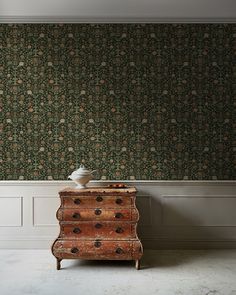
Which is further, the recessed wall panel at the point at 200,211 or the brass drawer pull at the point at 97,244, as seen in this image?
the recessed wall panel at the point at 200,211

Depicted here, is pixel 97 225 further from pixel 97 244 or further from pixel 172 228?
pixel 172 228

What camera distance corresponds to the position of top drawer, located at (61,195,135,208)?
12.3ft

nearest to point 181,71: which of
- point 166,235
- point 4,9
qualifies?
point 166,235

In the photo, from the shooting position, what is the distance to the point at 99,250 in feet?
12.1

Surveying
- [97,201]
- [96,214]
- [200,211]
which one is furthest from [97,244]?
[200,211]

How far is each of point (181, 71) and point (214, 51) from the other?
0.55 m

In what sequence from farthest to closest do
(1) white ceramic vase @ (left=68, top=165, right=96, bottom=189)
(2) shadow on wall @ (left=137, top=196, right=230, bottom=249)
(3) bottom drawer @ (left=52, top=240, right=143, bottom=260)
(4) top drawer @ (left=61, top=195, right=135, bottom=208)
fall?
1. (2) shadow on wall @ (left=137, top=196, right=230, bottom=249)
2. (1) white ceramic vase @ (left=68, top=165, right=96, bottom=189)
3. (4) top drawer @ (left=61, top=195, right=135, bottom=208)
4. (3) bottom drawer @ (left=52, top=240, right=143, bottom=260)

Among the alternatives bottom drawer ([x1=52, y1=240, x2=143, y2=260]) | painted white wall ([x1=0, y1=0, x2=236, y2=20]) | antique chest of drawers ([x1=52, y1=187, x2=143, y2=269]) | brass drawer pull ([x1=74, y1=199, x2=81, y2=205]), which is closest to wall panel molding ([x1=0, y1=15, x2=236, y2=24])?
painted white wall ([x1=0, y1=0, x2=236, y2=20])

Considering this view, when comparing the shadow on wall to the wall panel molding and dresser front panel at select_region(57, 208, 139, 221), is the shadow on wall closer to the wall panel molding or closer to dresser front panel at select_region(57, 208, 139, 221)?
dresser front panel at select_region(57, 208, 139, 221)

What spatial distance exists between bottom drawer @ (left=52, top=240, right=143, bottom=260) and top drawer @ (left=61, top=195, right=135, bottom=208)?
16.2 inches

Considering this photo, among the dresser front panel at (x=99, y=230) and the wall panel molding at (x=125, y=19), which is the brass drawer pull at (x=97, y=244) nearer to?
the dresser front panel at (x=99, y=230)

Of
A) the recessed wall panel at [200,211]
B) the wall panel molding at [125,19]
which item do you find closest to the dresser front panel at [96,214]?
the recessed wall panel at [200,211]

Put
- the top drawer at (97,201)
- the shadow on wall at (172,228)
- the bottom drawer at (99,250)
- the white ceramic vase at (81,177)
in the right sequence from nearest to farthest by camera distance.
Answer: the bottom drawer at (99,250) < the top drawer at (97,201) < the white ceramic vase at (81,177) < the shadow on wall at (172,228)

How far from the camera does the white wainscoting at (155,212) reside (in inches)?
175
